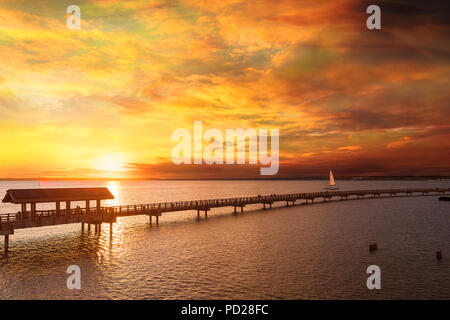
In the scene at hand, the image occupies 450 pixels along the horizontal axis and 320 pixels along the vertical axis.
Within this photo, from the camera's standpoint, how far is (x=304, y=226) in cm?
6141
